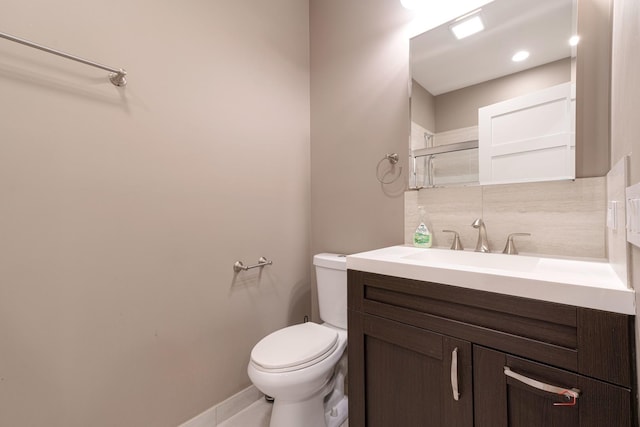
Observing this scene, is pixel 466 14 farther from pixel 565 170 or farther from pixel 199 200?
pixel 199 200

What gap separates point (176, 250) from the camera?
126 centimetres

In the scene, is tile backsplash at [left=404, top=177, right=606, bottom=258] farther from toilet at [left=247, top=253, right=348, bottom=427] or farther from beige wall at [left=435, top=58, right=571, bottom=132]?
toilet at [left=247, top=253, right=348, bottom=427]

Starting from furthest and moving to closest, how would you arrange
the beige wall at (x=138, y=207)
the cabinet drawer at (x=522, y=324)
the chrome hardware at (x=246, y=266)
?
the chrome hardware at (x=246, y=266) → the beige wall at (x=138, y=207) → the cabinet drawer at (x=522, y=324)

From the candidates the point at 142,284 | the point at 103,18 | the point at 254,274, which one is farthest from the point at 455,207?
the point at 103,18

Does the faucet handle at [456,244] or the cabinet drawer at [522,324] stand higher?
the faucet handle at [456,244]

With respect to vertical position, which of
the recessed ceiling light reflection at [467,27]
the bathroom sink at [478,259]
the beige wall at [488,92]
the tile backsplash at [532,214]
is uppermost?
the recessed ceiling light reflection at [467,27]

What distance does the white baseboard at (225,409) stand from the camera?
130 centimetres

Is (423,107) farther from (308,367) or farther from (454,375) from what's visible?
(308,367)

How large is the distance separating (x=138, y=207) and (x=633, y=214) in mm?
1504

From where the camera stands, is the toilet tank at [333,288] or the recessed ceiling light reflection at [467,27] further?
the toilet tank at [333,288]

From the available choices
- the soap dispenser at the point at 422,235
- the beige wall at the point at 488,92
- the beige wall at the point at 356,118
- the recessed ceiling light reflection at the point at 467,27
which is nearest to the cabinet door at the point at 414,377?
the soap dispenser at the point at 422,235

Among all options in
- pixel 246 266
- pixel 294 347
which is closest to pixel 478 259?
pixel 294 347

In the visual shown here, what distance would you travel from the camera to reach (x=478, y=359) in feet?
2.54

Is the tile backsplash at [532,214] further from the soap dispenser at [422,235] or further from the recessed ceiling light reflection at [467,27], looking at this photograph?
the recessed ceiling light reflection at [467,27]
